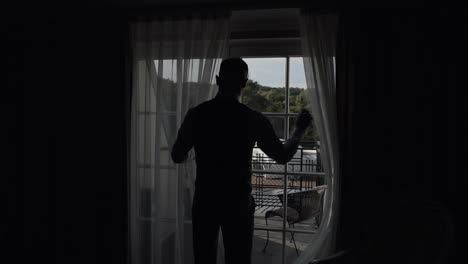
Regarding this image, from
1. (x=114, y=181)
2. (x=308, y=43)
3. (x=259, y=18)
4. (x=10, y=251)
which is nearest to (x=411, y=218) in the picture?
(x=308, y=43)

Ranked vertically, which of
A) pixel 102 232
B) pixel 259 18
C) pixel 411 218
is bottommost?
pixel 102 232

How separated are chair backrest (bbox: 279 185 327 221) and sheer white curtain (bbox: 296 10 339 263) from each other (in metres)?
0.22

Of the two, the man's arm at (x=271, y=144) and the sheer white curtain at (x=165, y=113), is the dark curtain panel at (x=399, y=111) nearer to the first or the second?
the man's arm at (x=271, y=144)

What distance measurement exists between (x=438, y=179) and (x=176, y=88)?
1.60 m

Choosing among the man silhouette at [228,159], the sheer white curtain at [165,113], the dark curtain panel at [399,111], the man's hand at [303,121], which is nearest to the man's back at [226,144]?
the man silhouette at [228,159]

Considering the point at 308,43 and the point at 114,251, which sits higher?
the point at 308,43

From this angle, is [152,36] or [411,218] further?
[152,36]

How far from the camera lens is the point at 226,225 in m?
1.46

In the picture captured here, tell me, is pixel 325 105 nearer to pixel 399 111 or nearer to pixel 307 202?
pixel 399 111

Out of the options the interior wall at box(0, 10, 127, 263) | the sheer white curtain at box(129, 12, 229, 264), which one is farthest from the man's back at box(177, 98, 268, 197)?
the interior wall at box(0, 10, 127, 263)

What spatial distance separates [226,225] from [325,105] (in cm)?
90

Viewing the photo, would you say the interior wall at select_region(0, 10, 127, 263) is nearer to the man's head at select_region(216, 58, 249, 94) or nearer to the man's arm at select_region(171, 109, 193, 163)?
the man's arm at select_region(171, 109, 193, 163)

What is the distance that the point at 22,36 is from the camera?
2268 mm

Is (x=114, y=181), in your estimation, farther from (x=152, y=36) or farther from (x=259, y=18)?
(x=259, y=18)
